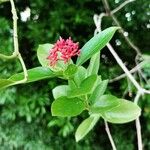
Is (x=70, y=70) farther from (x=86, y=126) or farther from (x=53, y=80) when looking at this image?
(x=53, y=80)

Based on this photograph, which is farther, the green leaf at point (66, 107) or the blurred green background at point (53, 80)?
the blurred green background at point (53, 80)

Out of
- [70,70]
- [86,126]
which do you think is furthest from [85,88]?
[86,126]

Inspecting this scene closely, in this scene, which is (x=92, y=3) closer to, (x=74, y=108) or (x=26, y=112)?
(x=26, y=112)

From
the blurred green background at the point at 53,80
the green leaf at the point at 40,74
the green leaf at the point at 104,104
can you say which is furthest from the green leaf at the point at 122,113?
the blurred green background at the point at 53,80

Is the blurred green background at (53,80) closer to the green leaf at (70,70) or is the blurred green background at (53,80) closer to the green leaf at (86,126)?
the green leaf at (86,126)

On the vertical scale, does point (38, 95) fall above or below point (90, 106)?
below

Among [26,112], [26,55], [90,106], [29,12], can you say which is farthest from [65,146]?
[90,106]
